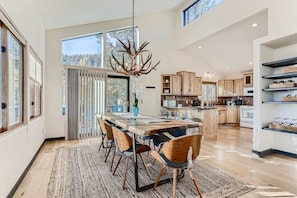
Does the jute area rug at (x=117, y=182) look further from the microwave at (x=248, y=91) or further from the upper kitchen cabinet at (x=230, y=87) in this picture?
the upper kitchen cabinet at (x=230, y=87)

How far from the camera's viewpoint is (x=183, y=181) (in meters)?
2.53

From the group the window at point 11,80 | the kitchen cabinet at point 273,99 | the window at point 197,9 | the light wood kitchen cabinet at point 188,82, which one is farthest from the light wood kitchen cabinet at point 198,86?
the window at point 11,80

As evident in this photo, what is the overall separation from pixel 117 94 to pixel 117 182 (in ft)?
12.6

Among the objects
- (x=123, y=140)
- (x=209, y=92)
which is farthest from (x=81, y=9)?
(x=209, y=92)

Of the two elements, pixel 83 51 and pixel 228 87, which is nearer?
pixel 83 51

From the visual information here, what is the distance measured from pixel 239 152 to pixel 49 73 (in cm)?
535

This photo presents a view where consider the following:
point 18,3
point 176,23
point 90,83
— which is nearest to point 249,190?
point 18,3

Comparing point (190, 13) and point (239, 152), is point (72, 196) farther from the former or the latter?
point (190, 13)

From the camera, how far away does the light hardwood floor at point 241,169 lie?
2.28 m

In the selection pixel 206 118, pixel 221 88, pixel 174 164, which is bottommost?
pixel 174 164

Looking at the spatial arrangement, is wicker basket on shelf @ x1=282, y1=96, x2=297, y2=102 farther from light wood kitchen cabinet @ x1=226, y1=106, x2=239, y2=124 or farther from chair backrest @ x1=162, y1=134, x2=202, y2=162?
light wood kitchen cabinet @ x1=226, y1=106, x2=239, y2=124

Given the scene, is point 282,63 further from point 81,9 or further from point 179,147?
point 81,9

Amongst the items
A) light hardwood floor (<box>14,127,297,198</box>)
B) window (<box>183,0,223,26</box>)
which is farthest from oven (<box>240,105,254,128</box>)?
window (<box>183,0,223,26</box>)

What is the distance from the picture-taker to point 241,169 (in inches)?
118
